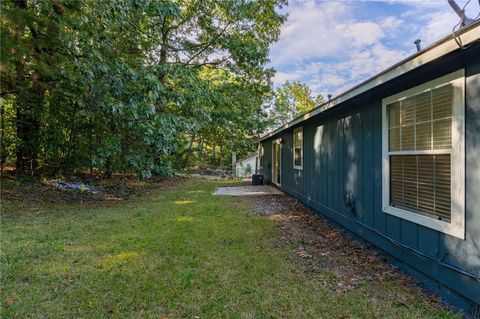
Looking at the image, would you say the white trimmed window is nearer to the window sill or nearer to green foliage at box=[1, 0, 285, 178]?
green foliage at box=[1, 0, 285, 178]

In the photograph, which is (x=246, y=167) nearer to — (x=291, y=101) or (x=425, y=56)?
(x=291, y=101)

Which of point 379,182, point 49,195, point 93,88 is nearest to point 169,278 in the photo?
point 379,182

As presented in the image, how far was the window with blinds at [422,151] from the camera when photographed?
2842 mm

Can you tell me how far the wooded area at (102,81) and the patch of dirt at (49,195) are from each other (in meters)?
0.79

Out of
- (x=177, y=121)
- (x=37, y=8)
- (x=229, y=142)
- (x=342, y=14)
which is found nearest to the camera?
(x=37, y=8)

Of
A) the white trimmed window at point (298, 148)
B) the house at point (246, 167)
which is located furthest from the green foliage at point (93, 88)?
the house at point (246, 167)

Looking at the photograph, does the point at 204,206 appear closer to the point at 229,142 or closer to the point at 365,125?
the point at 365,125

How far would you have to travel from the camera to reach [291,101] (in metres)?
33.7

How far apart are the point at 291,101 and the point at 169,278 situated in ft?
105

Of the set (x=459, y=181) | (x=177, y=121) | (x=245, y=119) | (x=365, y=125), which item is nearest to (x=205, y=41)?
(x=245, y=119)

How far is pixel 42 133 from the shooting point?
29.2 feet

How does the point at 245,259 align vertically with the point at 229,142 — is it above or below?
below

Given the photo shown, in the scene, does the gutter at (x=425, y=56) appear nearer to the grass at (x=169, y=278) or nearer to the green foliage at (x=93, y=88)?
the grass at (x=169, y=278)

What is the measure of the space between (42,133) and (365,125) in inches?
357
